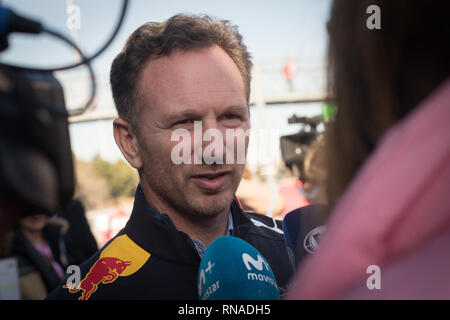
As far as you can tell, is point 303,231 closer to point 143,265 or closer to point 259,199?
point 143,265

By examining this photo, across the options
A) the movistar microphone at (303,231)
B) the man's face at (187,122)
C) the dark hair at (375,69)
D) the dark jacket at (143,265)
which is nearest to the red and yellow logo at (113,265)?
the dark jacket at (143,265)

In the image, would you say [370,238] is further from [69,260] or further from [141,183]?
[69,260]

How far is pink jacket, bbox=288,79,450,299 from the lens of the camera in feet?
1.30

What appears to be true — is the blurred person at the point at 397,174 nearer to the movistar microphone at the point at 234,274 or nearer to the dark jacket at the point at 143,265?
the movistar microphone at the point at 234,274

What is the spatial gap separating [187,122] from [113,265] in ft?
1.67

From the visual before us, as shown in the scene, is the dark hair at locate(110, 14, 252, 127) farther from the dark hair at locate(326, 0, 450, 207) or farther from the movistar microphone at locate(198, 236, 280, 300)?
the dark hair at locate(326, 0, 450, 207)

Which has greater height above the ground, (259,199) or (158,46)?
(158,46)

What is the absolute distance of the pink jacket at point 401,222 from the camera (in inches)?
15.7

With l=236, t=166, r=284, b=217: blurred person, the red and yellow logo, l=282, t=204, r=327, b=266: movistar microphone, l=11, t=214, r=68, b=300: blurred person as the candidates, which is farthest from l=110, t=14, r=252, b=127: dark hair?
l=236, t=166, r=284, b=217: blurred person

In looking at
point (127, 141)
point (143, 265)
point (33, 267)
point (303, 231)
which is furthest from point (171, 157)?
point (33, 267)

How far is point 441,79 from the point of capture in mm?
464

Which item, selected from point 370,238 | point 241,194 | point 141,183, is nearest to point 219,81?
point 141,183

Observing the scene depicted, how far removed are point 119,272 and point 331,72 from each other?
89 cm

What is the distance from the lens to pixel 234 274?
0.81 m
